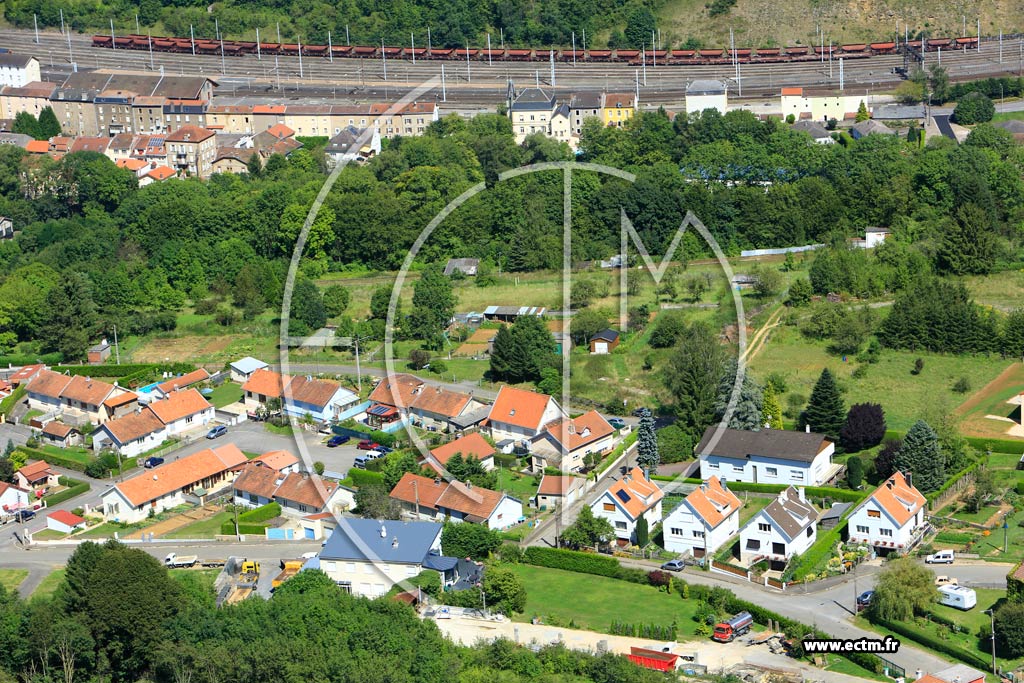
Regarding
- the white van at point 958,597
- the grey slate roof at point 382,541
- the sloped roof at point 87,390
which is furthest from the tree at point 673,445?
the sloped roof at point 87,390

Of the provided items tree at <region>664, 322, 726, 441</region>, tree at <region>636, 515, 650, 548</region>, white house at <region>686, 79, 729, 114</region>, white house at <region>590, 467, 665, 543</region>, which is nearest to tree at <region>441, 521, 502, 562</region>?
white house at <region>590, 467, 665, 543</region>

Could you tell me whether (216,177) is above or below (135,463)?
above

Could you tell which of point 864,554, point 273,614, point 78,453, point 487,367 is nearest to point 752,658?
point 864,554

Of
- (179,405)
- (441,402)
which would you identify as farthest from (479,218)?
(179,405)

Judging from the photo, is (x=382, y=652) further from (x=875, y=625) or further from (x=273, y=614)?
(x=875, y=625)

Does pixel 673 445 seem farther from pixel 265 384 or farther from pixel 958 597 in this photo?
pixel 265 384

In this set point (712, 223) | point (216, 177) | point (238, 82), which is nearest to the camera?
point (712, 223)

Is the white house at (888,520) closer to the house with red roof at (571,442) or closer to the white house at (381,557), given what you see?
the house with red roof at (571,442)
